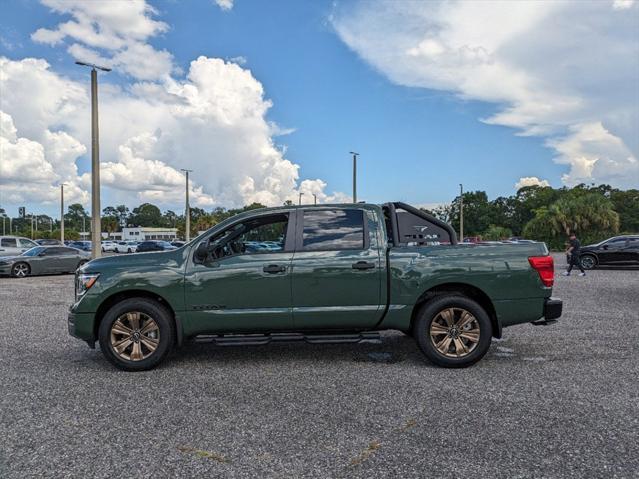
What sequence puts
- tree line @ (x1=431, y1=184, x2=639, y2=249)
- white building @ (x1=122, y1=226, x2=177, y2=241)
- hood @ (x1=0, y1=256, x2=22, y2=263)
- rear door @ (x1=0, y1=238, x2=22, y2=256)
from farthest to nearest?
white building @ (x1=122, y1=226, x2=177, y2=241), tree line @ (x1=431, y1=184, x2=639, y2=249), rear door @ (x1=0, y1=238, x2=22, y2=256), hood @ (x1=0, y1=256, x2=22, y2=263)

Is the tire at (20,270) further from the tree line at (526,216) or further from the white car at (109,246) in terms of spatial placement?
Answer: the white car at (109,246)

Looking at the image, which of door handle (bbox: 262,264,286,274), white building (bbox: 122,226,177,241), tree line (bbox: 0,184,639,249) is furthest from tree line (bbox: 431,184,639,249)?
white building (bbox: 122,226,177,241)

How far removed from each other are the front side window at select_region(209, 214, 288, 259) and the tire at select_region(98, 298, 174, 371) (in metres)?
0.93

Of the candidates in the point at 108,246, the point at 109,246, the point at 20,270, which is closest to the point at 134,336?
the point at 20,270

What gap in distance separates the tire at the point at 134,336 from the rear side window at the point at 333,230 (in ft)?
5.89

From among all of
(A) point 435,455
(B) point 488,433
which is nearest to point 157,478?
(A) point 435,455

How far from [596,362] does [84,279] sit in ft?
19.5

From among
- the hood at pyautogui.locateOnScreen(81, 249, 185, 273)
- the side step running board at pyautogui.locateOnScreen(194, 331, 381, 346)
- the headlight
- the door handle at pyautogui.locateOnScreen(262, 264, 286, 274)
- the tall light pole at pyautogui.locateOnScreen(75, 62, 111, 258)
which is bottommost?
the side step running board at pyautogui.locateOnScreen(194, 331, 381, 346)

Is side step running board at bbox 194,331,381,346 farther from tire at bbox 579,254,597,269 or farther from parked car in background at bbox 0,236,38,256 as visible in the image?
parked car in background at bbox 0,236,38,256

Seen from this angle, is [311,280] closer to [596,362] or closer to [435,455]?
[435,455]

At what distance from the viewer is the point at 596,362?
5.81 meters

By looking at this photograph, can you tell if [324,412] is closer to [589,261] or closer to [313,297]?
[313,297]

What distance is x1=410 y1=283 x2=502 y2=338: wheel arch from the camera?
566 centimetres

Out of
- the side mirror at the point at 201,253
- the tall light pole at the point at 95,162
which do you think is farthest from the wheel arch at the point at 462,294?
the tall light pole at the point at 95,162
